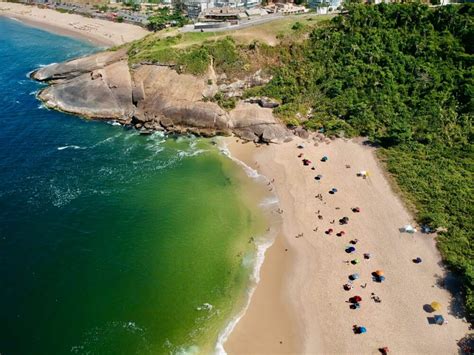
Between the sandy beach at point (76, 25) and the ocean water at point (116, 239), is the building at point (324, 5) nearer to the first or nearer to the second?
the sandy beach at point (76, 25)

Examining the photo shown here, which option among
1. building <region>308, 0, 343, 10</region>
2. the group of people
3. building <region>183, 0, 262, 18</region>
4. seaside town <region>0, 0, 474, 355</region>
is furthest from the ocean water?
building <region>308, 0, 343, 10</region>

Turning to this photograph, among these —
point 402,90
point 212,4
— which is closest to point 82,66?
point 212,4

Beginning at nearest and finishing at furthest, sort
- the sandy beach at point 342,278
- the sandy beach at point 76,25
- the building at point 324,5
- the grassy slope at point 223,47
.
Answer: the sandy beach at point 342,278 → the grassy slope at point 223,47 → the building at point 324,5 → the sandy beach at point 76,25

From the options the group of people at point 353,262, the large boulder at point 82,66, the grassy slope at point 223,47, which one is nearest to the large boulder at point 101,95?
the large boulder at point 82,66

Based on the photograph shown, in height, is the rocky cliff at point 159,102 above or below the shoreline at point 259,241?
above

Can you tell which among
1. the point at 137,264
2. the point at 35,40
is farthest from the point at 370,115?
the point at 35,40

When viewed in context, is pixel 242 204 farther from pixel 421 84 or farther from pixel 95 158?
pixel 421 84
